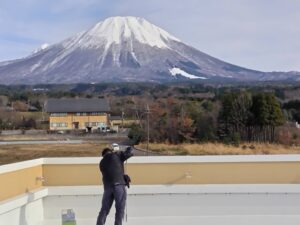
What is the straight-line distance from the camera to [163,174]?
8.01m

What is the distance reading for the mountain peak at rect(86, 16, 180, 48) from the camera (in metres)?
189

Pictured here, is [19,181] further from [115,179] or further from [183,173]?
[183,173]

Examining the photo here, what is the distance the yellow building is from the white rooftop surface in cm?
6462

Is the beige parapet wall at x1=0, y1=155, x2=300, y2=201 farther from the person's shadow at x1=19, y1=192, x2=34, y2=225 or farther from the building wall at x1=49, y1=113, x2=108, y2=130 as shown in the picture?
the building wall at x1=49, y1=113, x2=108, y2=130

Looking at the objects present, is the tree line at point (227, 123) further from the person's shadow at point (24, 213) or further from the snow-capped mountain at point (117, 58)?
the snow-capped mountain at point (117, 58)

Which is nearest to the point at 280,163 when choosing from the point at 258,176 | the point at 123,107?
the point at 258,176

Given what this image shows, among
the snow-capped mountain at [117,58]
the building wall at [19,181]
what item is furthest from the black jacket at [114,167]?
the snow-capped mountain at [117,58]

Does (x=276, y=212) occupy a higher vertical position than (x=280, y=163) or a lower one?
lower

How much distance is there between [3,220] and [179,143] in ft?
141

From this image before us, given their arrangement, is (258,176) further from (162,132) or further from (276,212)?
(162,132)

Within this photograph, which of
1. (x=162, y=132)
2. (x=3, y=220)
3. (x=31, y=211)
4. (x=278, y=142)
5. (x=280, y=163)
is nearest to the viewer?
(x=3, y=220)

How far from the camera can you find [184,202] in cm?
788

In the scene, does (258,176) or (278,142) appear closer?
(258,176)

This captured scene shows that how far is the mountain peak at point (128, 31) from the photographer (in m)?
189
